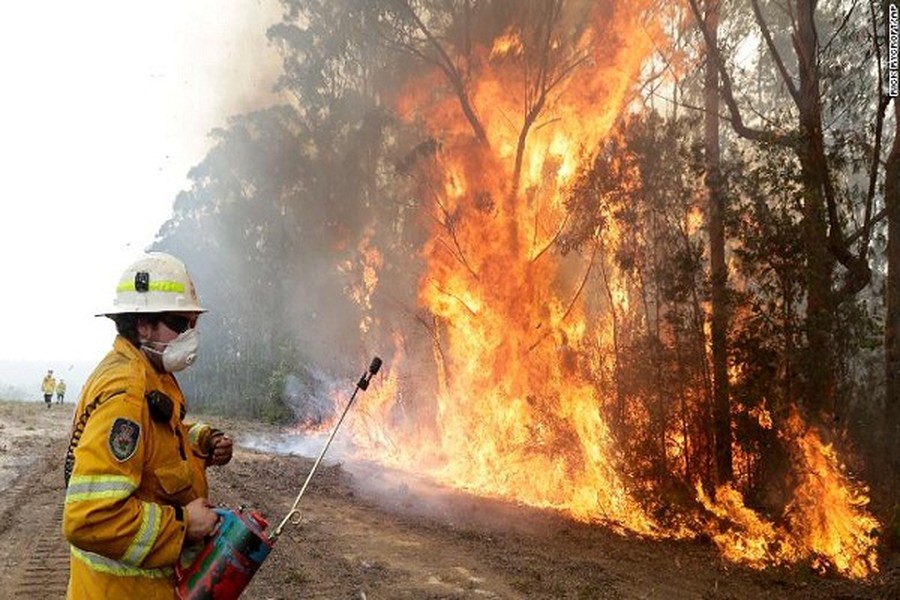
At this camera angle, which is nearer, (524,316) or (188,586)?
(188,586)

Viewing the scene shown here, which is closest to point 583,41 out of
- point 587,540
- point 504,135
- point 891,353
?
point 504,135

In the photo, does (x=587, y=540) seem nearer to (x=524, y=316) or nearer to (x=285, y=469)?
(x=524, y=316)

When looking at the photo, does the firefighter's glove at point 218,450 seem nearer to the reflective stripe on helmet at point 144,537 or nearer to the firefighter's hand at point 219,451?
the firefighter's hand at point 219,451

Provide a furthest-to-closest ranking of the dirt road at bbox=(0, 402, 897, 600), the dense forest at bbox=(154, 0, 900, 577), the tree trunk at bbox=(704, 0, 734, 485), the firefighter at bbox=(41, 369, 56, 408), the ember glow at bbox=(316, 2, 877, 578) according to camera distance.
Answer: the firefighter at bbox=(41, 369, 56, 408) → the ember glow at bbox=(316, 2, 877, 578) → the tree trunk at bbox=(704, 0, 734, 485) → the dense forest at bbox=(154, 0, 900, 577) → the dirt road at bbox=(0, 402, 897, 600)

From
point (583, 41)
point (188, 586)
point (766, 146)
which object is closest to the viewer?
point (188, 586)

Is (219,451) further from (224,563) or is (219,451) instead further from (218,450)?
(224,563)

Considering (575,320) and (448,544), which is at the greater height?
(575,320)

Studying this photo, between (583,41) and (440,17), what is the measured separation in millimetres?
4383

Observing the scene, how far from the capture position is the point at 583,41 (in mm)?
14422

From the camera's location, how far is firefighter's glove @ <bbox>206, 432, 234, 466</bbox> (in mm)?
3572

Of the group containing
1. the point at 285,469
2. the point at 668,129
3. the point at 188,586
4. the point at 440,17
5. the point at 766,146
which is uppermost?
the point at 440,17

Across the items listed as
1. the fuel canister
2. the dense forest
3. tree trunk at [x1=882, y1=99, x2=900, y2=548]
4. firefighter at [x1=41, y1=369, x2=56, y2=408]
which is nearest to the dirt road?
the dense forest

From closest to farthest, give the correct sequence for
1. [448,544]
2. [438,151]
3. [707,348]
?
[448,544], [707,348], [438,151]

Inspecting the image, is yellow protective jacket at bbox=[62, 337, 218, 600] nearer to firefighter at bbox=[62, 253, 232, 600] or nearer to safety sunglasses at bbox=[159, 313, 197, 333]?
firefighter at bbox=[62, 253, 232, 600]
